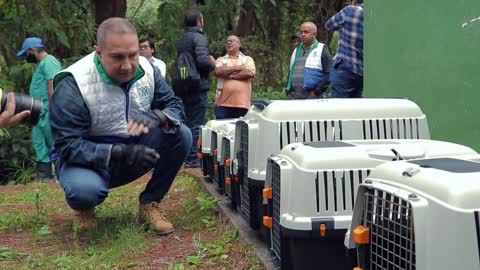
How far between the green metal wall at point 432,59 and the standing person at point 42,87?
3300mm

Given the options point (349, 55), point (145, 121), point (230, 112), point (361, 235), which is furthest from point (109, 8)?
point (361, 235)

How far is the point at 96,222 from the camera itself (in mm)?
3834

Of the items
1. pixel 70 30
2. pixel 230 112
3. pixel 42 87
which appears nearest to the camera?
pixel 42 87

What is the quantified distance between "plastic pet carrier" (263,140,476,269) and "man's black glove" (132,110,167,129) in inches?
43.1

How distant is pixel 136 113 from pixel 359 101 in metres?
1.23

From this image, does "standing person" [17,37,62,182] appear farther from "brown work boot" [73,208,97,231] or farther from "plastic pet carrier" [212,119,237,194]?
"brown work boot" [73,208,97,231]

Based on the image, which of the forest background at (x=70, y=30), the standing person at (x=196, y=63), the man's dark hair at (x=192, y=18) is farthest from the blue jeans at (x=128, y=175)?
the forest background at (x=70, y=30)

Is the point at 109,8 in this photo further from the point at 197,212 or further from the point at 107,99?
the point at 107,99

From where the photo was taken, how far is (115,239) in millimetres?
3592

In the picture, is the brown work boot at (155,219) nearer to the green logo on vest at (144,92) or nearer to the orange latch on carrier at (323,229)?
the green logo on vest at (144,92)

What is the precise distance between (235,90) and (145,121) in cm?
341

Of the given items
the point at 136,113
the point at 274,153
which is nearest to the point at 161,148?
the point at 136,113

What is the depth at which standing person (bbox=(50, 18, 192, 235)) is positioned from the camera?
3369 mm

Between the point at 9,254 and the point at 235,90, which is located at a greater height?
the point at 235,90
